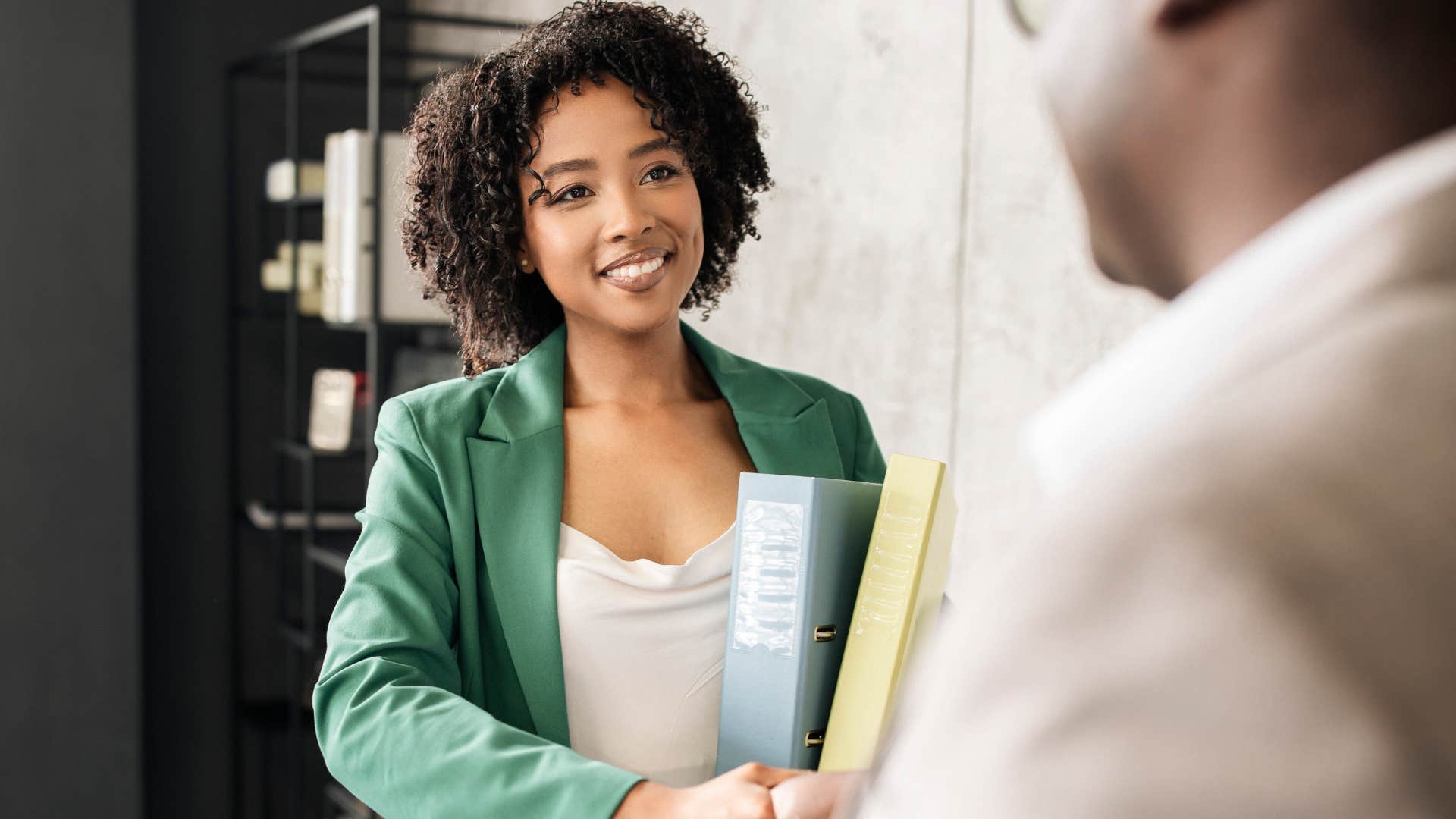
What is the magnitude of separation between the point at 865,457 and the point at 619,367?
29 centimetres

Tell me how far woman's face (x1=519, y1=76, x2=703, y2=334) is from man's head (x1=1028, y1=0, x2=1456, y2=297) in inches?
36.2

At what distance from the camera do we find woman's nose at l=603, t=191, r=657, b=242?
124cm

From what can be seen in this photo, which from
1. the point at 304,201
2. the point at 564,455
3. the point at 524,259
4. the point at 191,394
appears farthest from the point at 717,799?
the point at 191,394

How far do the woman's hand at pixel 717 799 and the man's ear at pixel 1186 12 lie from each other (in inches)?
27.1

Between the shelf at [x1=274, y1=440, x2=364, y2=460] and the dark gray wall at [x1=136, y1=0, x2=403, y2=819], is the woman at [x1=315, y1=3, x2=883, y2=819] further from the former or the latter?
the dark gray wall at [x1=136, y1=0, x2=403, y2=819]

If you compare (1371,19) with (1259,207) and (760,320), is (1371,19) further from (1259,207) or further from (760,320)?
(760,320)

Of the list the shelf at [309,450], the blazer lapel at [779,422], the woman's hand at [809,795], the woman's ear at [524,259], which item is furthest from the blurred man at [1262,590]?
the shelf at [309,450]

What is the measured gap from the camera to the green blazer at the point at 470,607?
1022mm

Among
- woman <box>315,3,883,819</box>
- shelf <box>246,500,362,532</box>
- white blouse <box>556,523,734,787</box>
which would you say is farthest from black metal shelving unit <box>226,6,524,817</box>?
white blouse <box>556,523,734,787</box>

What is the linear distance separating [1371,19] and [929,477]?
2.11ft

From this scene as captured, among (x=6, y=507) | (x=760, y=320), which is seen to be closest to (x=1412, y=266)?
(x=760, y=320)

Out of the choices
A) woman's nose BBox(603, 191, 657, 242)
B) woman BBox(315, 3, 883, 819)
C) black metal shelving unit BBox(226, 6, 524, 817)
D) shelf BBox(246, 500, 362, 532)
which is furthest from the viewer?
black metal shelving unit BBox(226, 6, 524, 817)

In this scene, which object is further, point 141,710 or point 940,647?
point 141,710

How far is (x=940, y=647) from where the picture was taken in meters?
0.27
